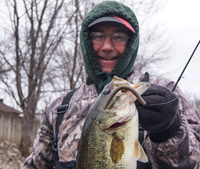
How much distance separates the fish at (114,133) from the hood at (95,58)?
1087mm

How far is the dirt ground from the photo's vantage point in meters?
9.68

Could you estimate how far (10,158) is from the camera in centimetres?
1019

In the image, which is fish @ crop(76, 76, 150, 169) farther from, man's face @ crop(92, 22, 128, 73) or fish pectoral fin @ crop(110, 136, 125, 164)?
man's face @ crop(92, 22, 128, 73)

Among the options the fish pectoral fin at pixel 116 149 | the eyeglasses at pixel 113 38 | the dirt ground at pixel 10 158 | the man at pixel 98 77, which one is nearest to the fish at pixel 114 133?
the fish pectoral fin at pixel 116 149

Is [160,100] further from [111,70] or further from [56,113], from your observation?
[56,113]

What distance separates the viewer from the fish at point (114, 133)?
160cm

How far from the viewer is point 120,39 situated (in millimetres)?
2824

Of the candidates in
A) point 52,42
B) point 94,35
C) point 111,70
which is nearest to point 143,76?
point 111,70

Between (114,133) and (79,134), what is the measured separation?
3.05ft

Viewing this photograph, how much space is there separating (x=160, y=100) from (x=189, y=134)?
51cm

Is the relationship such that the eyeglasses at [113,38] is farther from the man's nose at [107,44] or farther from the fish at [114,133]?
the fish at [114,133]

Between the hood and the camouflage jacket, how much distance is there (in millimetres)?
142

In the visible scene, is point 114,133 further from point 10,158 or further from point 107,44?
point 10,158

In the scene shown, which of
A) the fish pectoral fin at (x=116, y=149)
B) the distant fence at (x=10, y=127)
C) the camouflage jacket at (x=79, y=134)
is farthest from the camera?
the distant fence at (x=10, y=127)
